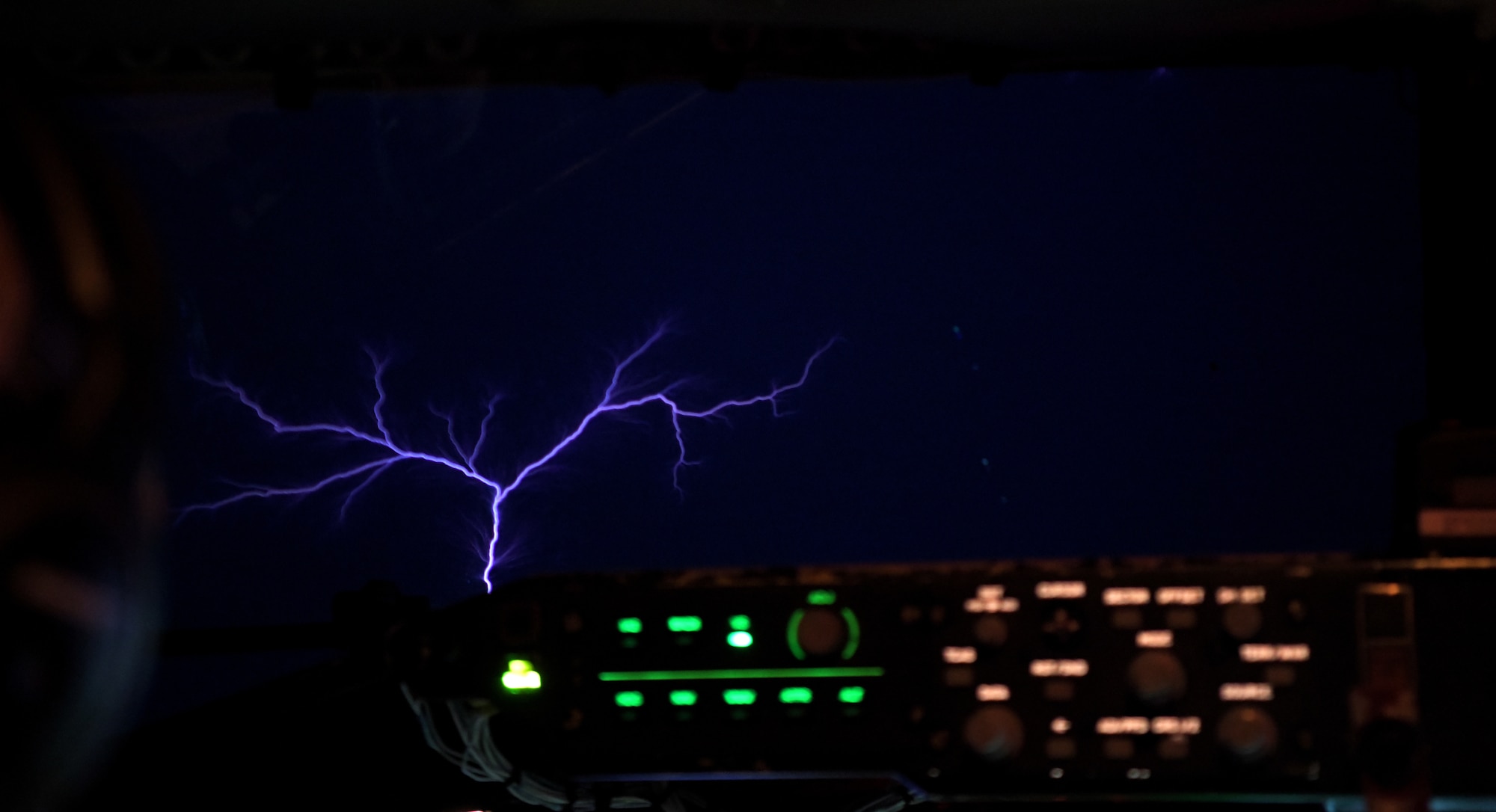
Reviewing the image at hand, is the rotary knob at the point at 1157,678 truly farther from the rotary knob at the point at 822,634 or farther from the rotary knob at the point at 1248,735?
the rotary knob at the point at 822,634

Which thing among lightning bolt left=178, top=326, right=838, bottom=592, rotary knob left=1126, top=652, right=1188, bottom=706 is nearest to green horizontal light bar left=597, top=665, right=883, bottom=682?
rotary knob left=1126, top=652, right=1188, bottom=706

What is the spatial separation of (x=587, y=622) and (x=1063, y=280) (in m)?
1.05

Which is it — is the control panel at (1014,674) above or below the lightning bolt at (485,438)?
below

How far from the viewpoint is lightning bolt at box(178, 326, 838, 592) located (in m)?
1.73

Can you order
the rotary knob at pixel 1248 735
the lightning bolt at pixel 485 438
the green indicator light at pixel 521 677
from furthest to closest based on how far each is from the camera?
the lightning bolt at pixel 485 438 < the green indicator light at pixel 521 677 < the rotary knob at pixel 1248 735

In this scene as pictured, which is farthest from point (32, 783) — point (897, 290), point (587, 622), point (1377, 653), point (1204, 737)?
point (897, 290)

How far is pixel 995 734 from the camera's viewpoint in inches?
38.8

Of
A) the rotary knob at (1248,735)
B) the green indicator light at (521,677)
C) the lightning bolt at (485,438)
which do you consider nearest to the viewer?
the rotary knob at (1248,735)

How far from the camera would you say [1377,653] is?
3.19ft

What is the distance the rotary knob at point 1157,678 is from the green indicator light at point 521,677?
613 millimetres

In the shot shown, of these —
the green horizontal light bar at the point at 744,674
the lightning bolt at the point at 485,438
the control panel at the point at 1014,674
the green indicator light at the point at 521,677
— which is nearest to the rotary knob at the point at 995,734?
the control panel at the point at 1014,674

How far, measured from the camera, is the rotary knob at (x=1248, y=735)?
3.17 ft

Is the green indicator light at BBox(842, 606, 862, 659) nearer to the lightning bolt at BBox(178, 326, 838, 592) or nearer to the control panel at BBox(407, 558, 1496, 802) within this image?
the control panel at BBox(407, 558, 1496, 802)

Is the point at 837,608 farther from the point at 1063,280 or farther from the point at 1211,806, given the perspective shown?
the point at 1063,280
